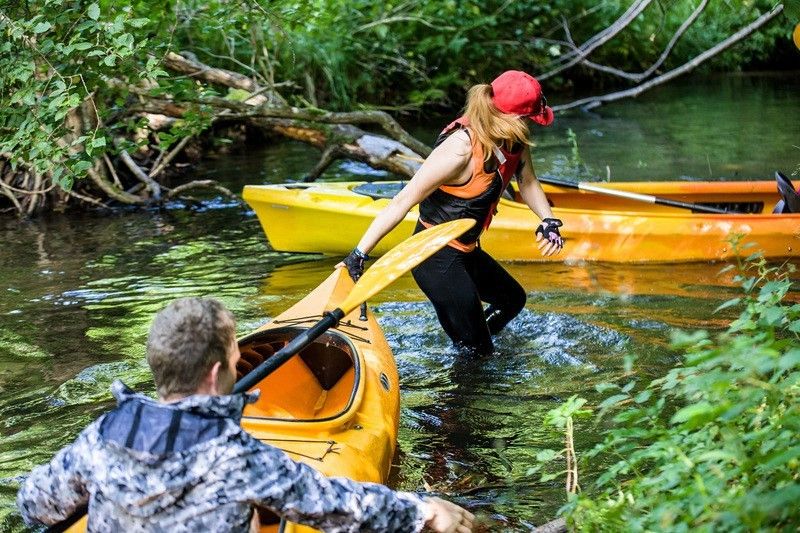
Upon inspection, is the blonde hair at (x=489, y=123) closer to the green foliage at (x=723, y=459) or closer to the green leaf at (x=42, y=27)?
the green foliage at (x=723, y=459)

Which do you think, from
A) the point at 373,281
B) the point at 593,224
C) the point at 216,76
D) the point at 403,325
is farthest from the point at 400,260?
the point at 216,76

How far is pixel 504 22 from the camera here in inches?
552

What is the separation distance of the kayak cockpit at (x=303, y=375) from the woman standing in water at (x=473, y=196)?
361mm

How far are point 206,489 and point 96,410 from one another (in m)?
2.52

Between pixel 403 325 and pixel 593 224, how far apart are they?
1730 mm

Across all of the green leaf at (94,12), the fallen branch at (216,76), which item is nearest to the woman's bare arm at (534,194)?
the green leaf at (94,12)

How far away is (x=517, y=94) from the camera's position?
4.01 metres

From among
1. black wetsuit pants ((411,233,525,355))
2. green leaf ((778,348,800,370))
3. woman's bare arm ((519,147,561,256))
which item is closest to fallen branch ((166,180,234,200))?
black wetsuit pants ((411,233,525,355))

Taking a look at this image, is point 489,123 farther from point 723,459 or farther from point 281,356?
point 723,459

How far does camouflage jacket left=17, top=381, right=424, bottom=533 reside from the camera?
7.02 feet

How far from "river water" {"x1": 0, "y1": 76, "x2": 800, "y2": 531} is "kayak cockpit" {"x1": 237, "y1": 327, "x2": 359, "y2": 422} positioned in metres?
0.36

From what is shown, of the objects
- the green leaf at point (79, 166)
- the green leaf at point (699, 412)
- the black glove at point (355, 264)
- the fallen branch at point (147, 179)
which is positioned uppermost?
the green leaf at point (699, 412)

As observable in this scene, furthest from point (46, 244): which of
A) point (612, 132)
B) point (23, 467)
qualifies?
point (612, 132)

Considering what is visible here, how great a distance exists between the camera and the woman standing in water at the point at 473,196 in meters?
4.07
